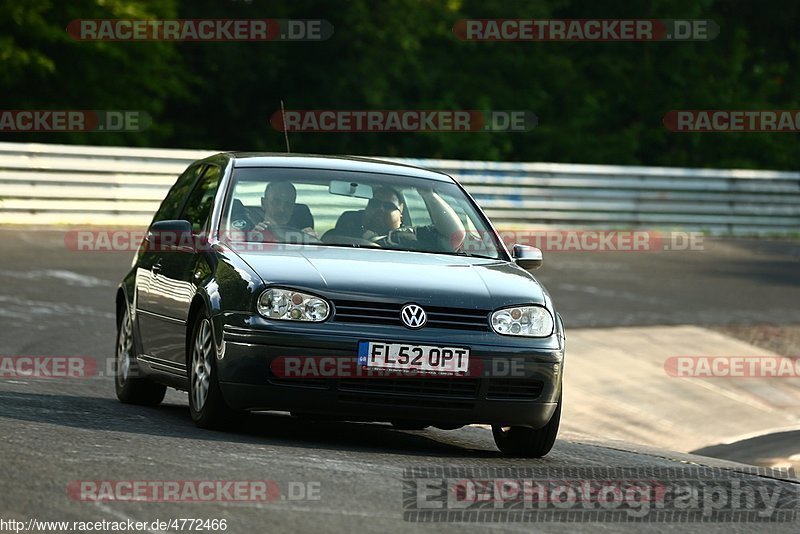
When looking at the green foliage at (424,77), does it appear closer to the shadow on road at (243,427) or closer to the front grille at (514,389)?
the shadow on road at (243,427)

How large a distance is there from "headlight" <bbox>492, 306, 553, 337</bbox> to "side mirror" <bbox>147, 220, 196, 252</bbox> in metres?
1.89

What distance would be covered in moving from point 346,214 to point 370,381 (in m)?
1.51

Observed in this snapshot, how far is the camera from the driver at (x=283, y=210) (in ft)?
30.9

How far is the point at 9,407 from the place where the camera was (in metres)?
9.44

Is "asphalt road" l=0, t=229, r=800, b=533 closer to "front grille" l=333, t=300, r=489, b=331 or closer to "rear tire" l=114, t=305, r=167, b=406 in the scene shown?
"rear tire" l=114, t=305, r=167, b=406

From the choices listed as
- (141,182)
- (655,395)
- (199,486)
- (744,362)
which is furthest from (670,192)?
(199,486)

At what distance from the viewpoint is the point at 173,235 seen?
386 inches

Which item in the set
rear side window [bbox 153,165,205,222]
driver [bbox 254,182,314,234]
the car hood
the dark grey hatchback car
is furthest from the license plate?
rear side window [bbox 153,165,205,222]

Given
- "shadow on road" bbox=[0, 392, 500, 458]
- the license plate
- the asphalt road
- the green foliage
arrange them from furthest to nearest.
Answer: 1. the green foliage
2. "shadow on road" bbox=[0, 392, 500, 458]
3. the license plate
4. the asphalt road

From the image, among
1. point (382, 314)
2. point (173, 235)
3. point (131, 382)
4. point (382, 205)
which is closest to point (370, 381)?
point (382, 314)

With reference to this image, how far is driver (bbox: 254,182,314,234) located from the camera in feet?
30.9

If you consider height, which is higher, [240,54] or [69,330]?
[240,54]

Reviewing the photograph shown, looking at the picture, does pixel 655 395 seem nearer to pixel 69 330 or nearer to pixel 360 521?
pixel 69 330

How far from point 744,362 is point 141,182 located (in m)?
10.9
